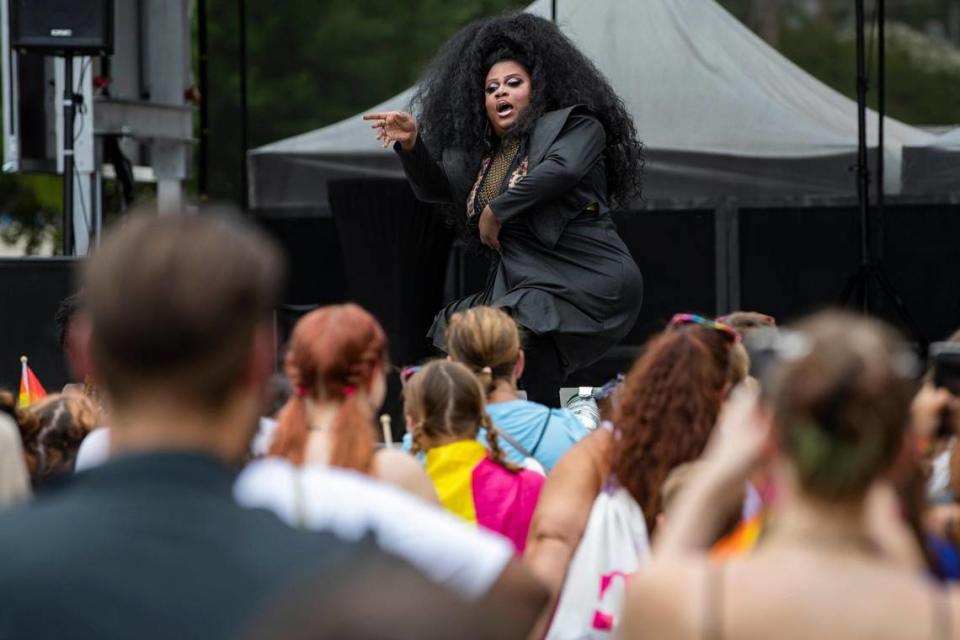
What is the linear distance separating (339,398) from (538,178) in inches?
122

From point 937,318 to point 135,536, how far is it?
829 cm

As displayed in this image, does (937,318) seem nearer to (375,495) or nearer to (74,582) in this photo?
(375,495)

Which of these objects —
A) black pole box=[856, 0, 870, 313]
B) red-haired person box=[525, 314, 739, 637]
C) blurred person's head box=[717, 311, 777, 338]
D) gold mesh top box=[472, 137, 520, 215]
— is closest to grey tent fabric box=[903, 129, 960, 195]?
black pole box=[856, 0, 870, 313]

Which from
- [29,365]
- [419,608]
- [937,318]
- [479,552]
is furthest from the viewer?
[937,318]

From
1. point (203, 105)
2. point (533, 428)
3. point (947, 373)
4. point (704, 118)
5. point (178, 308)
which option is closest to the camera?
point (178, 308)

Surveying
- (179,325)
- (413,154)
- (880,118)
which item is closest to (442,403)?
(179,325)

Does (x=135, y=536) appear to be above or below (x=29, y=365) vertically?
above

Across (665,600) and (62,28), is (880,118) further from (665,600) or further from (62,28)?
(665,600)

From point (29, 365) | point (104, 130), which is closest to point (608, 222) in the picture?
point (29, 365)

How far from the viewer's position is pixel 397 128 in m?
5.85

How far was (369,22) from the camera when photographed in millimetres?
31203

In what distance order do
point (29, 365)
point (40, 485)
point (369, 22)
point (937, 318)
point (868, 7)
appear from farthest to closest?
point (868, 7) → point (369, 22) → point (937, 318) → point (29, 365) → point (40, 485)

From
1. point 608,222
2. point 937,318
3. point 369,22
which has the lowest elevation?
point 937,318

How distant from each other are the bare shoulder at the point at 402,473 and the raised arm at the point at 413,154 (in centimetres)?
303
